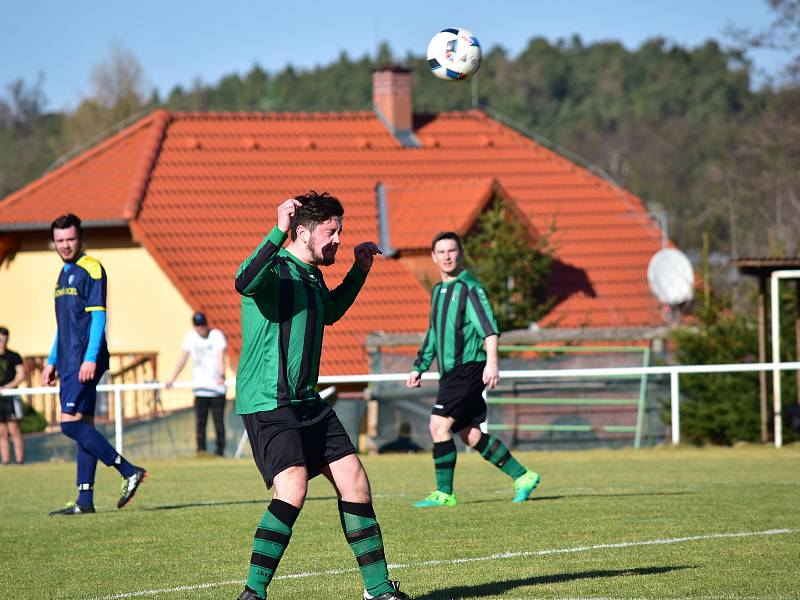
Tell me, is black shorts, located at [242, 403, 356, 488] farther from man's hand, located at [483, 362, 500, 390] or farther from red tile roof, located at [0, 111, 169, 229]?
red tile roof, located at [0, 111, 169, 229]

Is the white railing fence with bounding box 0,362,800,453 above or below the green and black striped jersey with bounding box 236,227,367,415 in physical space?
below

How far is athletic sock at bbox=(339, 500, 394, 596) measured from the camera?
6590 mm

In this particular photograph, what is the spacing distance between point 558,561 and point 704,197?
67.6m

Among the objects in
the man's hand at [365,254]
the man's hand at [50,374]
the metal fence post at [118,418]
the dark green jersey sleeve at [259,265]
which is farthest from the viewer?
the metal fence post at [118,418]

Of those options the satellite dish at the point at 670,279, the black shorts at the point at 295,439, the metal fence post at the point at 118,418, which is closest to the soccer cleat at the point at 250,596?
the black shorts at the point at 295,439

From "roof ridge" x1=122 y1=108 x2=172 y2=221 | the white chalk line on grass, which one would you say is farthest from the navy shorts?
"roof ridge" x1=122 y1=108 x2=172 y2=221

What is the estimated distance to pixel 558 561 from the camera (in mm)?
8023

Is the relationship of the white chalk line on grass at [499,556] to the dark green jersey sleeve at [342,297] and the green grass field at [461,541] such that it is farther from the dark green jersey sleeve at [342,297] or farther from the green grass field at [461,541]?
the dark green jersey sleeve at [342,297]

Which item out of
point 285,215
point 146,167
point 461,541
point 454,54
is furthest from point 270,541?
point 146,167

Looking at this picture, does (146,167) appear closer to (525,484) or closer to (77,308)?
(77,308)

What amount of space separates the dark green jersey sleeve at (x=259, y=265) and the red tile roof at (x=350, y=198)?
20.5 m

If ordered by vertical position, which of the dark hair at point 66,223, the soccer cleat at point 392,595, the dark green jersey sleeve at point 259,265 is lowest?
the soccer cleat at point 392,595

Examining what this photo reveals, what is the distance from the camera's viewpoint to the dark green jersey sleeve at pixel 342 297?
6.91m

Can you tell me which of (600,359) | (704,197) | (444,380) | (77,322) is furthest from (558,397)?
(704,197)
